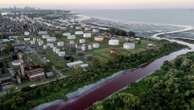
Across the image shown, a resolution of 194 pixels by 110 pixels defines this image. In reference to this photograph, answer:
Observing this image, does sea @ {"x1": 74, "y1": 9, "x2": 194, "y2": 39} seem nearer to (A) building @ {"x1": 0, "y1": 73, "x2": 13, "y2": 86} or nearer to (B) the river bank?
(B) the river bank

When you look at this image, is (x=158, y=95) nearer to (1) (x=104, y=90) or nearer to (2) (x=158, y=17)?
(1) (x=104, y=90)

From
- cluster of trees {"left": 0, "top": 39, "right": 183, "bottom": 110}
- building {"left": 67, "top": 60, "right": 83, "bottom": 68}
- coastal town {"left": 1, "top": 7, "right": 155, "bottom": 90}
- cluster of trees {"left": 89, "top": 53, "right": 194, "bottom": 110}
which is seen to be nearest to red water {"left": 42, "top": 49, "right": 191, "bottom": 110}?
cluster of trees {"left": 0, "top": 39, "right": 183, "bottom": 110}

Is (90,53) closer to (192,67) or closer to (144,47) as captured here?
(144,47)

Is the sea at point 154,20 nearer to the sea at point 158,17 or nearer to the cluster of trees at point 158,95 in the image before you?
the sea at point 158,17

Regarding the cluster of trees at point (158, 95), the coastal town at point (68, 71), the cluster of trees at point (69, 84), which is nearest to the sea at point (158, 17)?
the coastal town at point (68, 71)

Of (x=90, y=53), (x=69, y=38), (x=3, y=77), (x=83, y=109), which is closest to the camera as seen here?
(x=83, y=109)

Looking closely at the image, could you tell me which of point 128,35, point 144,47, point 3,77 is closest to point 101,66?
point 3,77
